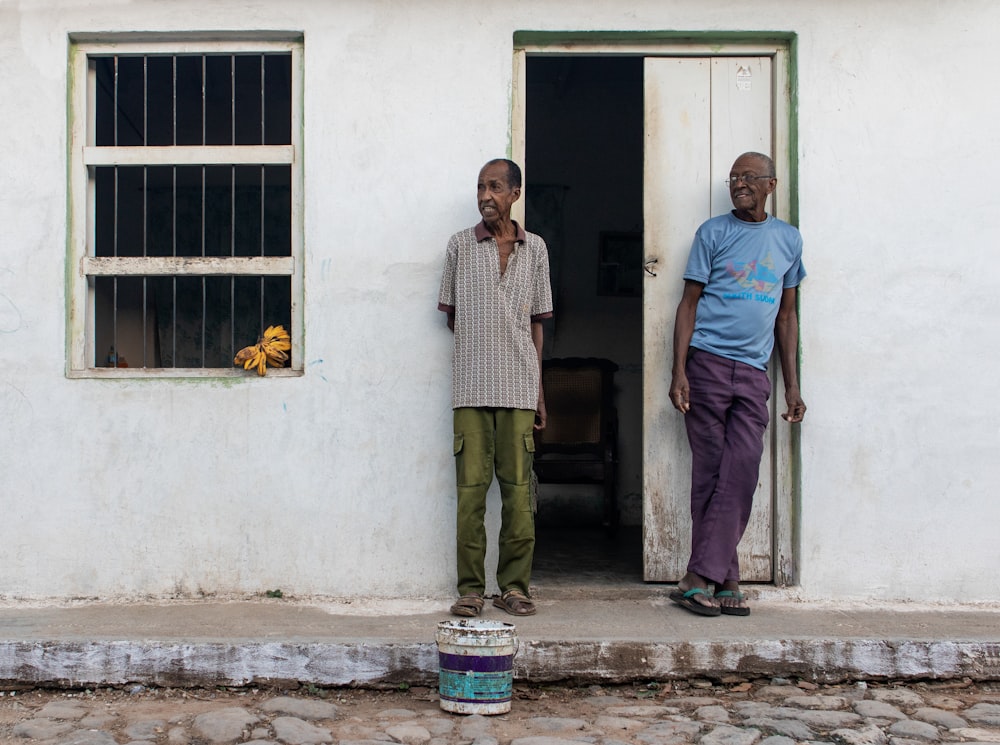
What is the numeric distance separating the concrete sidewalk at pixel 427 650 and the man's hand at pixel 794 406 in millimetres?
912

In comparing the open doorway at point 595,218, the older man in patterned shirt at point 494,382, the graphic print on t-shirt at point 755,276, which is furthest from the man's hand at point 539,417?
the open doorway at point 595,218

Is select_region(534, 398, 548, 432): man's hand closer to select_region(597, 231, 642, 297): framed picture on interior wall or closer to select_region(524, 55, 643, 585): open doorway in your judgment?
select_region(524, 55, 643, 585): open doorway

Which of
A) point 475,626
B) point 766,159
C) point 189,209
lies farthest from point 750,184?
point 189,209

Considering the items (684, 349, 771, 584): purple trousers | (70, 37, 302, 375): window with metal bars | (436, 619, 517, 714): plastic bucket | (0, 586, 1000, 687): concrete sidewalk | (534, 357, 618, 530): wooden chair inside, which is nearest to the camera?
(436, 619, 517, 714): plastic bucket

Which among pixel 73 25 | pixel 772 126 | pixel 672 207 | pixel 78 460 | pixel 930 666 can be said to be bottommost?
pixel 930 666

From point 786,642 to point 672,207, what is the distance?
2070 mm

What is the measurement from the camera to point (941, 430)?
16.6 feet

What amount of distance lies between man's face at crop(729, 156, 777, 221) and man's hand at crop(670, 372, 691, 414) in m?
0.80

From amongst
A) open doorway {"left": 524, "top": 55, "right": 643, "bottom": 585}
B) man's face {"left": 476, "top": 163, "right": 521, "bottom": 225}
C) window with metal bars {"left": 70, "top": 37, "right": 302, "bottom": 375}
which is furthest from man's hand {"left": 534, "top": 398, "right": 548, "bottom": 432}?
open doorway {"left": 524, "top": 55, "right": 643, "bottom": 585}

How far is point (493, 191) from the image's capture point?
4660mm

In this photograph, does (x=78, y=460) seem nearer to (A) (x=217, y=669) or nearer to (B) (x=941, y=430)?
(A) (x=217, y=669)

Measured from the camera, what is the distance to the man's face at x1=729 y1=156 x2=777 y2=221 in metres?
4.82

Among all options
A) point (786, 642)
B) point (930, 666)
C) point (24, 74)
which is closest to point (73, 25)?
point (24, 74)

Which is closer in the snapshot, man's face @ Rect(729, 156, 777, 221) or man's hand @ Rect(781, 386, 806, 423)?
man's face @ Rect(729, 156, 777, 221)
